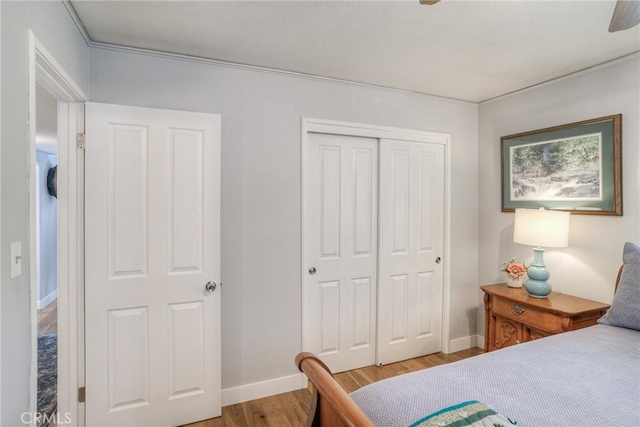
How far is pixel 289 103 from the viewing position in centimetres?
248

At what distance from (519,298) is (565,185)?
96 cm

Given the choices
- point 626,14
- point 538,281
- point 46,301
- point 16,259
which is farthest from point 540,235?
point 46,301

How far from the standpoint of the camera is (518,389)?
3.90 ft

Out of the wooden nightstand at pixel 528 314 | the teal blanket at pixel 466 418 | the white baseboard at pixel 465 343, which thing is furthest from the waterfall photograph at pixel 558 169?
the teal blanket at pixel 466 418

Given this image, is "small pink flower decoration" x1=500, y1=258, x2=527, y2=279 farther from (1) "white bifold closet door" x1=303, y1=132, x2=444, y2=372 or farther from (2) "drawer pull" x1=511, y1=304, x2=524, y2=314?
(1) "white bifold closet door" x1=303, y1=132, x2=444, y2=372

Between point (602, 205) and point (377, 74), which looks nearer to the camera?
point (602, 205)

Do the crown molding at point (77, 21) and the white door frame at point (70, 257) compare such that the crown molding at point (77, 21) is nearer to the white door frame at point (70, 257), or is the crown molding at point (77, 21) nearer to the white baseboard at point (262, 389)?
the white door frame at point (70, 257)

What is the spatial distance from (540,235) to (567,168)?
24.1 inches

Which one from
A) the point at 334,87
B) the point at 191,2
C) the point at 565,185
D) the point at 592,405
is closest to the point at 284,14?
the point at 191,2

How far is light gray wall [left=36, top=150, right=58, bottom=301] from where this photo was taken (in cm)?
464

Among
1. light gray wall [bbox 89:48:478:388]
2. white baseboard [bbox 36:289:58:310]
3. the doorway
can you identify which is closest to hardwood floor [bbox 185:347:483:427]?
light gray wall [bbox 89:48:478:388]

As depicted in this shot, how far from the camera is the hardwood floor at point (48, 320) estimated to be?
12.6 feet

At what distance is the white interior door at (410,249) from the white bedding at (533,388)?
141 centimetres

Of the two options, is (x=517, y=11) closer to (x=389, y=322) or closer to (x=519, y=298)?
(x=519, y=298)
